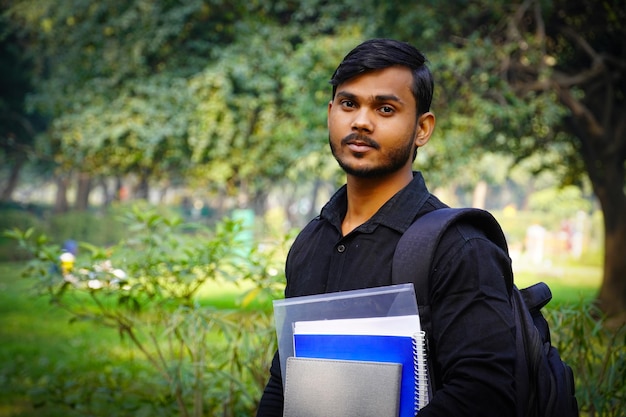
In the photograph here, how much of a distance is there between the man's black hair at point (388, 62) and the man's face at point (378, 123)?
0.05ft

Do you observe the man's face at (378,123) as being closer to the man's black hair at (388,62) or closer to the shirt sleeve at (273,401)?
the man's black hair at (388,62)

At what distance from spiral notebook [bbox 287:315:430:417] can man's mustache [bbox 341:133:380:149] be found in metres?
0.37

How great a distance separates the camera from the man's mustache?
5.09ft

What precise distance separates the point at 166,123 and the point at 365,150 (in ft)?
34.5

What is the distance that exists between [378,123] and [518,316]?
1.60ft

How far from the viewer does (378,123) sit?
1546 mm

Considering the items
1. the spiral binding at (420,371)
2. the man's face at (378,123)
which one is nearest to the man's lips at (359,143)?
the man's face at (378,123)

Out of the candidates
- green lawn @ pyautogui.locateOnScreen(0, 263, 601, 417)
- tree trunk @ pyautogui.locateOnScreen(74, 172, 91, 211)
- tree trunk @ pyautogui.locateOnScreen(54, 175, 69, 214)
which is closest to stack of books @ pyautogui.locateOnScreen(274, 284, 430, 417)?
green lawn @ pyautogui.locateOnScreen(0, 263, 601, 417)

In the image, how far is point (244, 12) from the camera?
11414 mm

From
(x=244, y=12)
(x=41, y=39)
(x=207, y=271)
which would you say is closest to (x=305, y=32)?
(x=244, y=12)

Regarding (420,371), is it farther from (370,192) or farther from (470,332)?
(370,192)

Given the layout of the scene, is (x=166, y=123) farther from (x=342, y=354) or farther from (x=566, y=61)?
(x=342, y=354)

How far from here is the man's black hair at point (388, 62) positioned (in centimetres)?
154

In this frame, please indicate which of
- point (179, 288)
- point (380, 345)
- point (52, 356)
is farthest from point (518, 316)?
point (52, 356)
